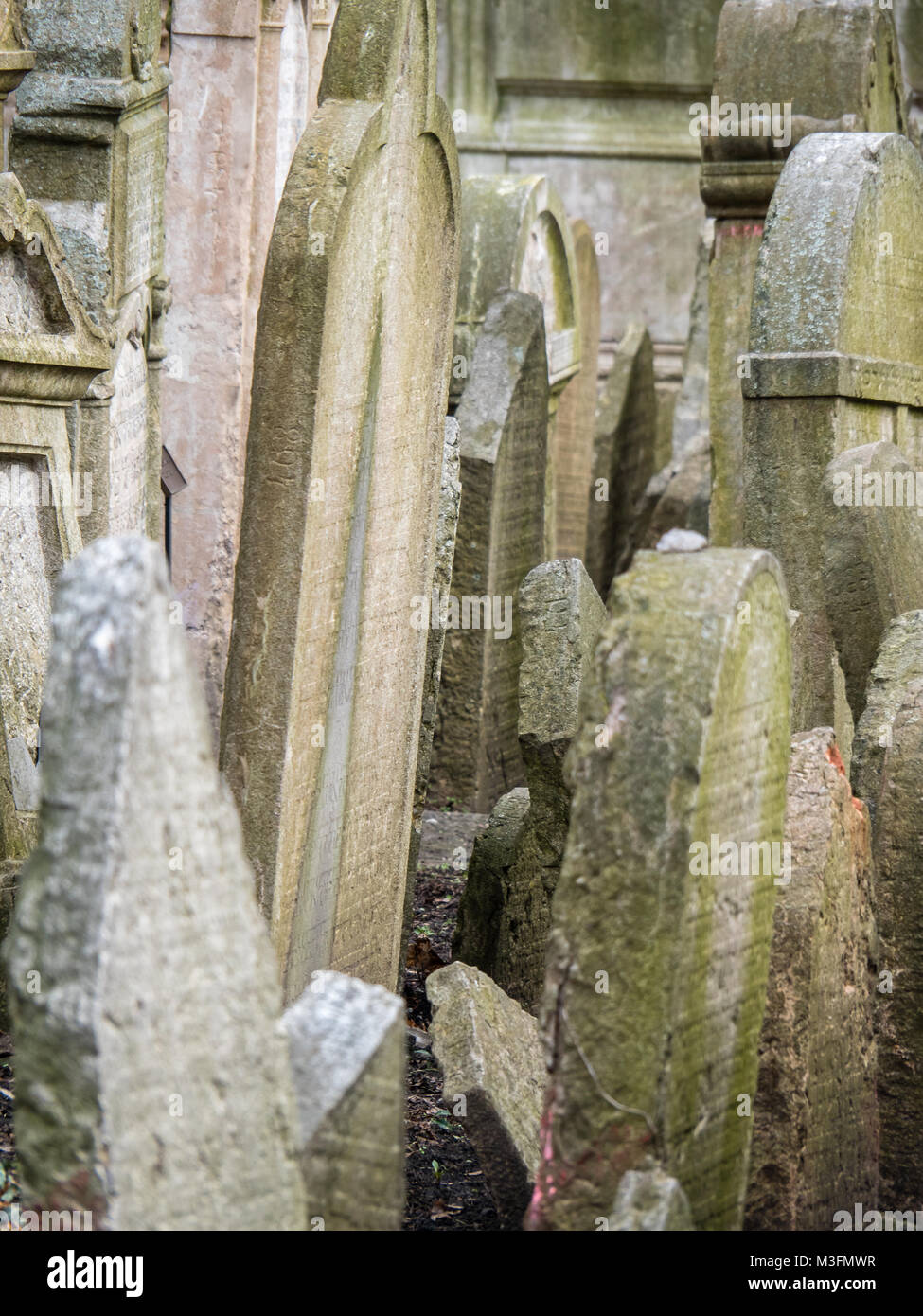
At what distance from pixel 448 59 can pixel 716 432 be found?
31.5 feet

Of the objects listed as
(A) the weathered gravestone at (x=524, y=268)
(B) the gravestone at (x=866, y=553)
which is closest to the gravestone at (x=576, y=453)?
(A) the weathered gravestone at (x=524, y=268)

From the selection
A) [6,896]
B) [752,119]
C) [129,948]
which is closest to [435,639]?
[6,896]

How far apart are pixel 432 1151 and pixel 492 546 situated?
11.4ft

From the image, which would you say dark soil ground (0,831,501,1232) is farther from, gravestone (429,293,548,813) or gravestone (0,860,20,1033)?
gravestone (429,293,548,813)

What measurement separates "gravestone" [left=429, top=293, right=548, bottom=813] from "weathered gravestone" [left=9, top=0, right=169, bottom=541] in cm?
191

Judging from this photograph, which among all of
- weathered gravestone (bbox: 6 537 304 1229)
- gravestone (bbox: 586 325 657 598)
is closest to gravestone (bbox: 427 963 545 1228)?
weathered gravestone (bbox: 6 537 304 1229)

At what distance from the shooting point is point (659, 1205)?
256 cm

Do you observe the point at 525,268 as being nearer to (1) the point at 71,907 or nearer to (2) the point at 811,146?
(2) the point at 811,146

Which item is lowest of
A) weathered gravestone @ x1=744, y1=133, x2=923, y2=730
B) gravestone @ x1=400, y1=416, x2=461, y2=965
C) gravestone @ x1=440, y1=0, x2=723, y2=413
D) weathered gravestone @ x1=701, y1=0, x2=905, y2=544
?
gravestone @ x1=400, y1=416, x2=461, y2=965

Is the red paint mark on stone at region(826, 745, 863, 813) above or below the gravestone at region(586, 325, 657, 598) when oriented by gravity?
below

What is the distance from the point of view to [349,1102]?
2463 millimetres

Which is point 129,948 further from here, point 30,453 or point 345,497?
point 30,453

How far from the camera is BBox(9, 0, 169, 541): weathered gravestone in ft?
16.8

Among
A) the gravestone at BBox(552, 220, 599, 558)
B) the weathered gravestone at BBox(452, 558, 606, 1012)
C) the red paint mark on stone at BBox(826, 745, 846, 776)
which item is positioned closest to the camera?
the red paint mark on stone at BBox(826, 745, 846, 776)
